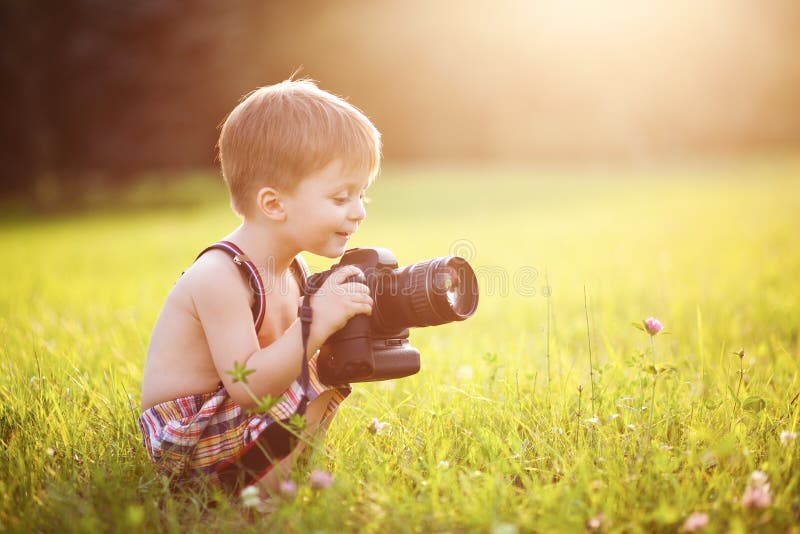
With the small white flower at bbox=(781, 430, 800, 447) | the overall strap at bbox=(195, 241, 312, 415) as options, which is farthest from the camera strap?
the small white flower at bbox=(781, 430, 800, 447)

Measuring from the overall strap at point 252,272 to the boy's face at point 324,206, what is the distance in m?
0.19

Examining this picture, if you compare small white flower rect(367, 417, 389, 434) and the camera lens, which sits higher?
the camera lens

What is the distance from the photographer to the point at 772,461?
6.44 feet

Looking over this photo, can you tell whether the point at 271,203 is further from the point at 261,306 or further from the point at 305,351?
the point at 305,351

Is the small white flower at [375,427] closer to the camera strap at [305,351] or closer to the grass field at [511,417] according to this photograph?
the grass field at [511,417]

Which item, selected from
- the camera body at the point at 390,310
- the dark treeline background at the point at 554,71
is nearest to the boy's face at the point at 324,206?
the camera body at the point at 390,310

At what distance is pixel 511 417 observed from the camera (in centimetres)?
243

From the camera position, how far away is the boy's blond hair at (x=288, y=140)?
225 cm

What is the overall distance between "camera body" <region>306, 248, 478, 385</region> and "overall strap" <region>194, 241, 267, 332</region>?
154 mm

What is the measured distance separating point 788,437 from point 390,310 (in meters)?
1.28

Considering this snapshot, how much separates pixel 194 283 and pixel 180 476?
64 cm

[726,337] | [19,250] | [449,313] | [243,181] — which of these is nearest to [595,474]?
[449,313]

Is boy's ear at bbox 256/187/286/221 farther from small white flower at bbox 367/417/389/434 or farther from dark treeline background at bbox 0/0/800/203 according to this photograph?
dark treeline background at bbox 0/0/800/203

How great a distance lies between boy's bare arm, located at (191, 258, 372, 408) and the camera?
2127mm
